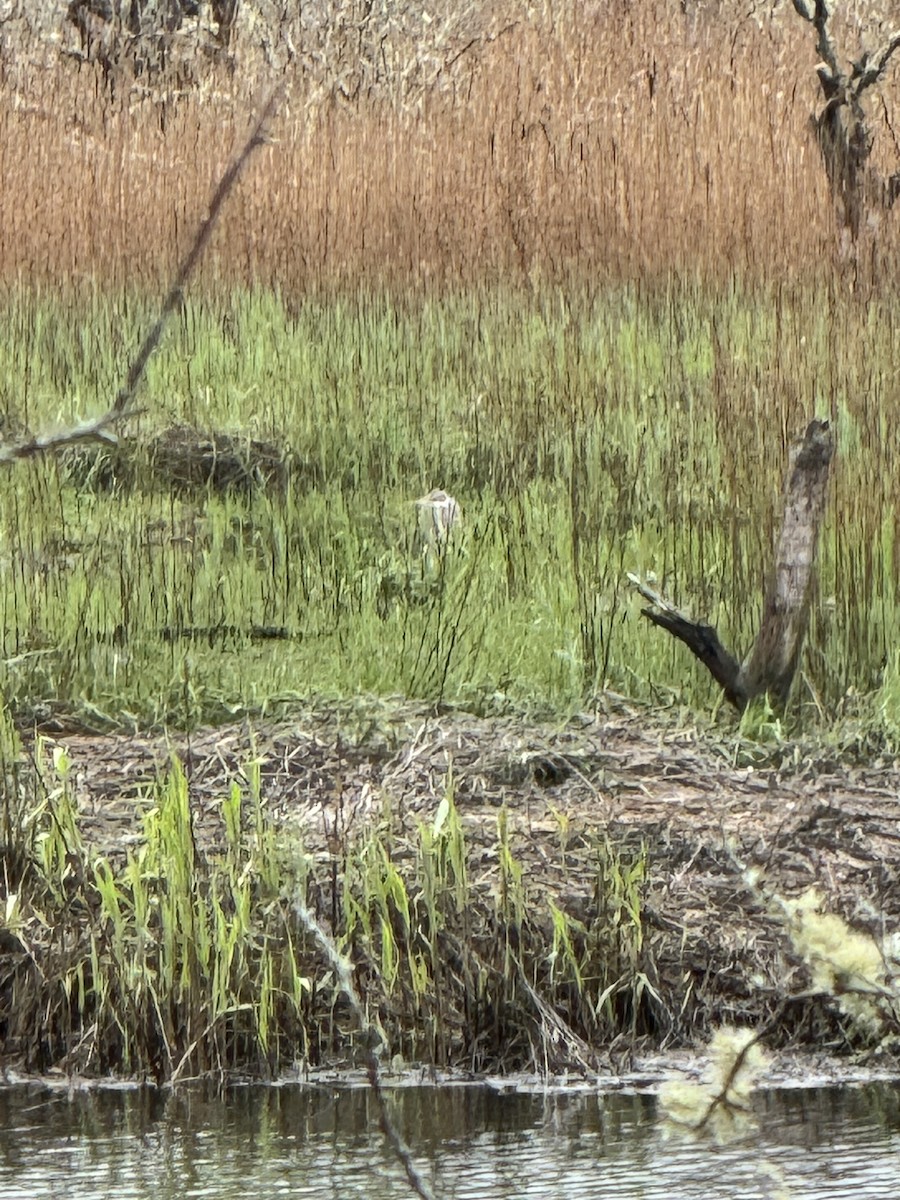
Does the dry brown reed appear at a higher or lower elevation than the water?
higher

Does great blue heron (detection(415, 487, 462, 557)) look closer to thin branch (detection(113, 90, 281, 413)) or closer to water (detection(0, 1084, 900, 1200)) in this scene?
water (detection(0, 1084, 900, 1200))

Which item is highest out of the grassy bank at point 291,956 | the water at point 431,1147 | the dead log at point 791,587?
the dead log at point 791,587

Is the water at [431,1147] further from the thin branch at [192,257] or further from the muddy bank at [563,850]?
the thin branch at [192,257]

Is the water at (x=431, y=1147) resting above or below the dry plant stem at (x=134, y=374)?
below

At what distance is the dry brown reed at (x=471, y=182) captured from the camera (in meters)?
8.68

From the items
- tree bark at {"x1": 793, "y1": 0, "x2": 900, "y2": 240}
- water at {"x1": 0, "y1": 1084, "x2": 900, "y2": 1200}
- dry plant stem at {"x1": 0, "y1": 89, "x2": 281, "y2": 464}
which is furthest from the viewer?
tree bark at {"x1": 793, "y1": 0, "x2": 900, "y2": 240}

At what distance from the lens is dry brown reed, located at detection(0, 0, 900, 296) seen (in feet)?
28.5

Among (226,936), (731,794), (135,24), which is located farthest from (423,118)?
(226,936)

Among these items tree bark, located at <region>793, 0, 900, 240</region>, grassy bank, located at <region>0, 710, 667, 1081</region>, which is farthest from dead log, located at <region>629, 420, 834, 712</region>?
tree bark, located at <region>793, 0, 900, 240</region>

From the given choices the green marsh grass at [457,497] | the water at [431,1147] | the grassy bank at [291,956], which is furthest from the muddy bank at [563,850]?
the green marsh grass at [457,497]

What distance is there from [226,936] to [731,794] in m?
1.26

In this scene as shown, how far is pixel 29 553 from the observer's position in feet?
20.5

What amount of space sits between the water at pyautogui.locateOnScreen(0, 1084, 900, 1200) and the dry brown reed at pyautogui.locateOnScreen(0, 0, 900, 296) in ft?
16.0

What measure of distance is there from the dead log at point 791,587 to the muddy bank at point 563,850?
190 millimetres
